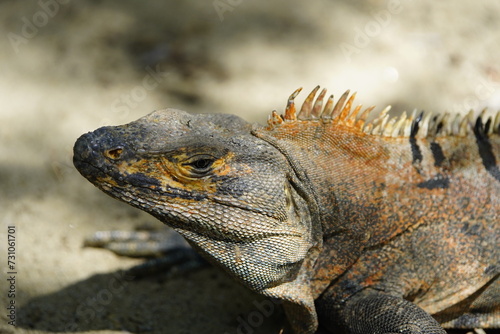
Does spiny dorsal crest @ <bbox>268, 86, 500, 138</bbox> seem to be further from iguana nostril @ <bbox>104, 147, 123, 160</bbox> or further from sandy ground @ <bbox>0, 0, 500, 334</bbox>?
sandy ground @ <bbox>0, 0, 500, 334</bbox>

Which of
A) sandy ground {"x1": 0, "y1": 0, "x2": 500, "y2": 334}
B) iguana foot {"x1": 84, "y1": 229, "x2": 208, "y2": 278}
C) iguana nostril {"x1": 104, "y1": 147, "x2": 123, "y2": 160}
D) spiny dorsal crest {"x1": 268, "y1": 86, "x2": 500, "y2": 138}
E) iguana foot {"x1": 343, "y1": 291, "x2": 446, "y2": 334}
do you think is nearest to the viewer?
iguana nostril {"x1": 104, "y1": 147, "x2": 123, "y2": 160}

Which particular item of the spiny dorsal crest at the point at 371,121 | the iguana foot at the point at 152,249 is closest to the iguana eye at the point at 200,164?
the spiny dorsal crest at the point at 371,121

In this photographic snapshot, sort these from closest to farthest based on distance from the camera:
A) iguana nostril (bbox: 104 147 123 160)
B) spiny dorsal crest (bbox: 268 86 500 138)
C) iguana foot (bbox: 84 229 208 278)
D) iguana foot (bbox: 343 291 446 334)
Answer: iguana nostril (bbox: 104 147 123 160)
iguana foot (bbox: 343 291 446 334)
spiny dorsal crest (bbox: 268 86 500 138)
iguana foot (bbox: 84 229 208 278)

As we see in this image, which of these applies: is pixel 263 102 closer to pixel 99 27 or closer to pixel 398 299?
pixel 99 27

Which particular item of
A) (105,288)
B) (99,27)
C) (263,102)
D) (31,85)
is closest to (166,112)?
(105,288)

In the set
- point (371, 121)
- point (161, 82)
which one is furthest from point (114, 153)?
point (161, 82)

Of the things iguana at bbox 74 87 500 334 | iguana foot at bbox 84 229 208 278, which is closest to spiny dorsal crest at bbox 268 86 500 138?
iguana at bbox 74 87 500 334

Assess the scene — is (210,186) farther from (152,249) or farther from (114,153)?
(152,249)

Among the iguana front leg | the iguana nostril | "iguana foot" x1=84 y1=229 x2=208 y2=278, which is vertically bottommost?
"iguana foot" x1=84 y1=229 x2=208 y2=278

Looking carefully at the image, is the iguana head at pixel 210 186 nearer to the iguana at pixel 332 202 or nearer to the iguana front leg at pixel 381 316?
the iguana at pixel 332 202
